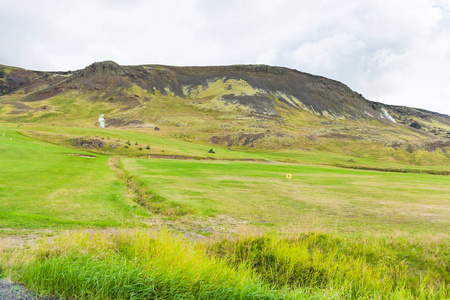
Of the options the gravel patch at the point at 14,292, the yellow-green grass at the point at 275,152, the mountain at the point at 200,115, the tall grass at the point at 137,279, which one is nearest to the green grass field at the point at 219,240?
the tall grass at the point at 137,279

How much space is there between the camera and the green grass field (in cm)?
508

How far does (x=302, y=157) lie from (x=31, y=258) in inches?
2956

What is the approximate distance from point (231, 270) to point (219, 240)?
4163 millimetres

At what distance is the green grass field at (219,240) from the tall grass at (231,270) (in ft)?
0.11

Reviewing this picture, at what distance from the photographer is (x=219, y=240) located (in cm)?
983

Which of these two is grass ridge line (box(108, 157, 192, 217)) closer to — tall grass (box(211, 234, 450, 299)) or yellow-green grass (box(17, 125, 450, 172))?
tall grass (box(211, 234, 450, 299))

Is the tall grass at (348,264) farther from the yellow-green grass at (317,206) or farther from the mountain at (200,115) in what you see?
the mountain at (200,115)

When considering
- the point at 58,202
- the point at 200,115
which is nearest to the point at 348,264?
the point at 58,202

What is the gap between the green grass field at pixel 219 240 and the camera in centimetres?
508

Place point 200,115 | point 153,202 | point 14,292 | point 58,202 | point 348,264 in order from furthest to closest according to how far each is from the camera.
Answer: point 200,115
point 153,202
point 58,202
point 348,264
point 14,292

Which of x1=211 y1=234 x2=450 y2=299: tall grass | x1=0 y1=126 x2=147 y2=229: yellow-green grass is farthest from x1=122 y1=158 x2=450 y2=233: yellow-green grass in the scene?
x1=0 y1=126 x2=147 y2=229: yellow-green grass

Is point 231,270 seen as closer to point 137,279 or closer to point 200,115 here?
point 137,279

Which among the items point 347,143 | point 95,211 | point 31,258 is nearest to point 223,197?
point 95,211

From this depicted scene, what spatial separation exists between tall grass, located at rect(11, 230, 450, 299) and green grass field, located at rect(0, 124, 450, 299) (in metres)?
0.03
